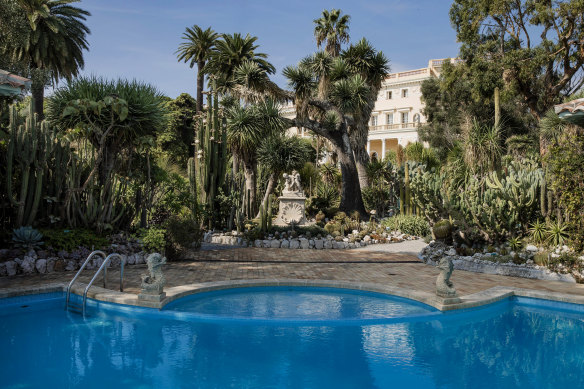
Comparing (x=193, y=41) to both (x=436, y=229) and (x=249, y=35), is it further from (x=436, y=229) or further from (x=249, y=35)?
(x=436, y=229)

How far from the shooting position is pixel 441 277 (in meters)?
6.85

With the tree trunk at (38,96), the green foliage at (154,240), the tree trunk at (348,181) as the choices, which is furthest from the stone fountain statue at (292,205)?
the tree trunk at (38,96)

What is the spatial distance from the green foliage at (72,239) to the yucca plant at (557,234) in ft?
32.7

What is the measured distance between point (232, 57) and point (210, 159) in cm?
667

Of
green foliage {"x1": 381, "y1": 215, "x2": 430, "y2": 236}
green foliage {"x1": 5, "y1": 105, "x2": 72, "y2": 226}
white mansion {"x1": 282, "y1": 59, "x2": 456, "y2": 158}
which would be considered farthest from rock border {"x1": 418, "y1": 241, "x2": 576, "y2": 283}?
white mansion {"x1": 282, "y1": 59, "x2": 456, "y2": 158}

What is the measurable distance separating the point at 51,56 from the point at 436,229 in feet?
70.9

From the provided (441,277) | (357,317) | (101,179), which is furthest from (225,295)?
(101,179)

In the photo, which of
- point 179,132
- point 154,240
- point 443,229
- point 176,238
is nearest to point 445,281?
point 443,229

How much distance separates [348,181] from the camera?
1888 cm

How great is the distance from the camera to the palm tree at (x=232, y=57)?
1891 cm

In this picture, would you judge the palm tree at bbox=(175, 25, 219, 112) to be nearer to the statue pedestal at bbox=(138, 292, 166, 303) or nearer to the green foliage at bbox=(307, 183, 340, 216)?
the green foliage at bbox=(307, 183, 340, 216)

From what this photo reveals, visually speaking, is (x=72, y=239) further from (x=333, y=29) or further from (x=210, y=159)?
(x=333, y=29)

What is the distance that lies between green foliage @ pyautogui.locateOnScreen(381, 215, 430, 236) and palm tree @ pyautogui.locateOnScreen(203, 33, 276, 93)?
27.6ft

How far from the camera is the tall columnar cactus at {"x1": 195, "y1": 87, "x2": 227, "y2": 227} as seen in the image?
14273mm
